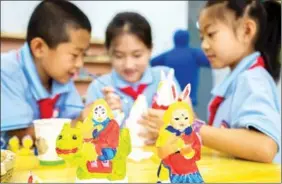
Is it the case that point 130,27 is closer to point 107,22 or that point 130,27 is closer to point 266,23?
point 107,22

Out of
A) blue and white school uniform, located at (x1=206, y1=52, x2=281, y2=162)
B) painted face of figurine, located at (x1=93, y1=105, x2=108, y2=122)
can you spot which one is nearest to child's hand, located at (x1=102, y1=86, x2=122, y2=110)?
blue and white school uniform, located at (x1=206, y1=52, x2=281, y2=162)

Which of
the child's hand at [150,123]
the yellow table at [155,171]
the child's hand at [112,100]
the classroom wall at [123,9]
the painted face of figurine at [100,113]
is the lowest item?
the yellow table at [155,171]

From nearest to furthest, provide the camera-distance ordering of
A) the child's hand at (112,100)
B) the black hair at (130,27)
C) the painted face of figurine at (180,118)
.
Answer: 1. the painted face of figurine at (180,118)
2. the child's hand at (112,100)
3. the black hair at (130,27)

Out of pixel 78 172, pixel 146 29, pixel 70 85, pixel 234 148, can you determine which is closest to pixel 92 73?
pixel 70 85

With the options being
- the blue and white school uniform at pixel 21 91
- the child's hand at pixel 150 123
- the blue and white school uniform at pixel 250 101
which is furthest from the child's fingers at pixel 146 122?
the blue and white school uniform at pixel 21 91

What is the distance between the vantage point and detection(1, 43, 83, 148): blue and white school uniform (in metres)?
0.62

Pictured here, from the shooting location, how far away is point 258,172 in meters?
0.39

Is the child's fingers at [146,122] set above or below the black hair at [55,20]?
below

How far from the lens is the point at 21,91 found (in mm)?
656

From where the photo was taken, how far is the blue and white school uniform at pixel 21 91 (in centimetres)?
62

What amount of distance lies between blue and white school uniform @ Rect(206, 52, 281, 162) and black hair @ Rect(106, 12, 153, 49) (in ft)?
0.64

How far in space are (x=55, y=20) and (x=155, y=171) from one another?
0.38m

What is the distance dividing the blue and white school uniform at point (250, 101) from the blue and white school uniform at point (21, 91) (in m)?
0.30

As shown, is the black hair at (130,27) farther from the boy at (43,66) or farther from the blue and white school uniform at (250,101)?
the blue and white school uniform at (250,101)
